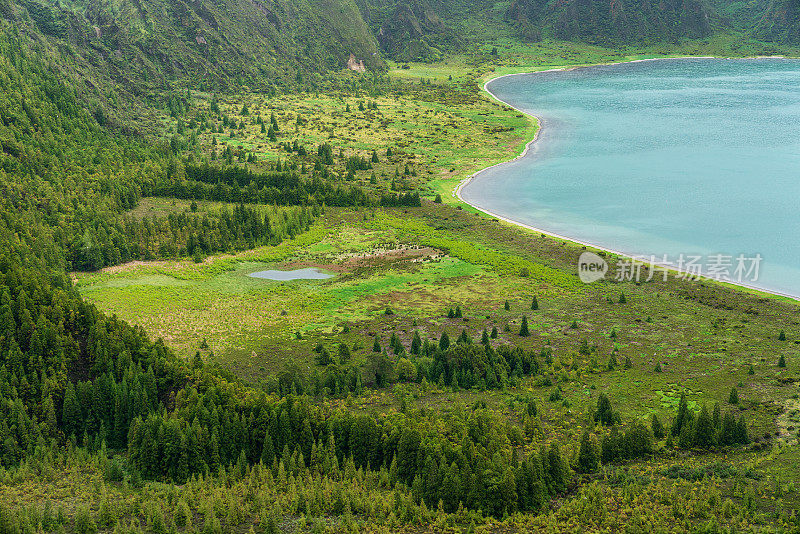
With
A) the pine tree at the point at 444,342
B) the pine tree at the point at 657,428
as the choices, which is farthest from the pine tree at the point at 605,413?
the pine tree at the point at 444,342

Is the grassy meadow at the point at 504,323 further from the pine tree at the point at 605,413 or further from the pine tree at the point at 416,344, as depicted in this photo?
the pine tree at the point at 416,344

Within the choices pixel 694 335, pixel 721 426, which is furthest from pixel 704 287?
pixel 721 426

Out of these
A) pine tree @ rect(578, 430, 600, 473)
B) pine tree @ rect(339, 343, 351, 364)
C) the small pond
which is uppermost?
the small pond

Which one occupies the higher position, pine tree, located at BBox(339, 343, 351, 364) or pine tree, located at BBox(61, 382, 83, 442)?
pine tree, located at BBox(339, 343, 351, 364)

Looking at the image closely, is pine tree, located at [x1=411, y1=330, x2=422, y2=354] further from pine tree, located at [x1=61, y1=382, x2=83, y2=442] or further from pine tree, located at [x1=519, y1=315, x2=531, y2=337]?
pine tree, located at [x1=61, y1=382, x2=83, y2=442]

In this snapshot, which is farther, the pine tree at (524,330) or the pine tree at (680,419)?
the pine tree at (524,330)

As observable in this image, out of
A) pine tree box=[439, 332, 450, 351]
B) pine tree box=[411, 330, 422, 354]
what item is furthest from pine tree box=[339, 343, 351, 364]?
pine tree box=[439, 332, 450, 351]

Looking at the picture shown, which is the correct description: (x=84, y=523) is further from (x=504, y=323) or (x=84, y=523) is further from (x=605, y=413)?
(x=504, y=323)

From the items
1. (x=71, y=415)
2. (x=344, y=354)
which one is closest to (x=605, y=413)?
(x=344, y=354)

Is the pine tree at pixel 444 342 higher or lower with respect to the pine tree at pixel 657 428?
higher
